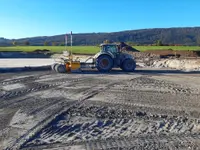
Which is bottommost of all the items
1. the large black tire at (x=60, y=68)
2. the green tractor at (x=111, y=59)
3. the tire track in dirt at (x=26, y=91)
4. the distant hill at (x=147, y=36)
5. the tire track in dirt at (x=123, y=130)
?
the tire track in dirt at (x=123, y=130)

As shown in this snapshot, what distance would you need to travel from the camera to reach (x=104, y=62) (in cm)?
1809

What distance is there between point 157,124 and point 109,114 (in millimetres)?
1374

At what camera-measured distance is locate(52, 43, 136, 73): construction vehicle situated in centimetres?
1742

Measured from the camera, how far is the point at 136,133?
20.1 ft

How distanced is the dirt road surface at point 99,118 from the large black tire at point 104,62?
6.46 m

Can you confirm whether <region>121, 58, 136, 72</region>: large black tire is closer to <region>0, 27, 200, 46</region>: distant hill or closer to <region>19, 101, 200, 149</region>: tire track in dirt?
<region>19, 101, 200, 149</region>: tire track in dirt

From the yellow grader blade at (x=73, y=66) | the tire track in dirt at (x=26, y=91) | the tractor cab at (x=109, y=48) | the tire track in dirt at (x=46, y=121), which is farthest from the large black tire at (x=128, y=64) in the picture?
the tire track in dirt at (x=46, y=121)

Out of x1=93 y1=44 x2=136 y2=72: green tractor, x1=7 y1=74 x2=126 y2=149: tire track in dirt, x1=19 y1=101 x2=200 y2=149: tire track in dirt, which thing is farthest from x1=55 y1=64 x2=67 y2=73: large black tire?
x1=19 y1=101 x2=200 y2=149: tire track in dirt

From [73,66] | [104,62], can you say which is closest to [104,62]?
[104,62]

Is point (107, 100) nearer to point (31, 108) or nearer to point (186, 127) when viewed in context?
point (31, 108)

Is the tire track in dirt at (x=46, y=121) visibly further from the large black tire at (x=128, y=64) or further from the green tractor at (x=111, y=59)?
the large black tire at (x=128, y=64)

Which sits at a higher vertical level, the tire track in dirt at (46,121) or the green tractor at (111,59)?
the green tractor at (111,59)

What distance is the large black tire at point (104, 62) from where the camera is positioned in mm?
17984

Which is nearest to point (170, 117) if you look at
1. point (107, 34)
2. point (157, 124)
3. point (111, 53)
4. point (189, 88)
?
point (157, 124)
